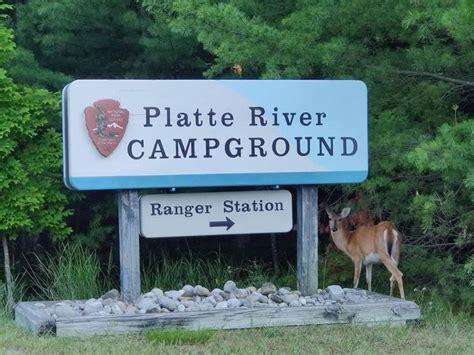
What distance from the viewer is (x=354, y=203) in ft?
42.4

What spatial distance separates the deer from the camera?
458 inches

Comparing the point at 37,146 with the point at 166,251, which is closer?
the point at 37,146

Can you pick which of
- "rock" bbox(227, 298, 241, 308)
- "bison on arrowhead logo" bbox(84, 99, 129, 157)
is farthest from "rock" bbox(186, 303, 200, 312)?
"bison on arrowhead logo" bbox(84, 99, 129, 157)

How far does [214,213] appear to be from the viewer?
36.0ft

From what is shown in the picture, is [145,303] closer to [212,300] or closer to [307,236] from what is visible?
[212,300]

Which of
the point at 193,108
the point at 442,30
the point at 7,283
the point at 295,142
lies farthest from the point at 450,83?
the point at 7,283

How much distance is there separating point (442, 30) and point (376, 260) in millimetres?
2887

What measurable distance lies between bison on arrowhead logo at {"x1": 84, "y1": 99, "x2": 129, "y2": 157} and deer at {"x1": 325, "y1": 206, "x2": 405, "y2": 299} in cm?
314

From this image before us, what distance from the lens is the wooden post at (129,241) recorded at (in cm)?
1063

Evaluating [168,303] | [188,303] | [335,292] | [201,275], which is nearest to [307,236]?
[335,292]

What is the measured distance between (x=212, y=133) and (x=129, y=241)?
4.73ft

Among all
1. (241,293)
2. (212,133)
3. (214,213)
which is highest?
(212,133)

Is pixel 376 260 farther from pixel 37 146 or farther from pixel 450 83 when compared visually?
pixel 37 146

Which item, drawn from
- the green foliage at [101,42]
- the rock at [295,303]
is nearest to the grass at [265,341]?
the rock at [295,303]
